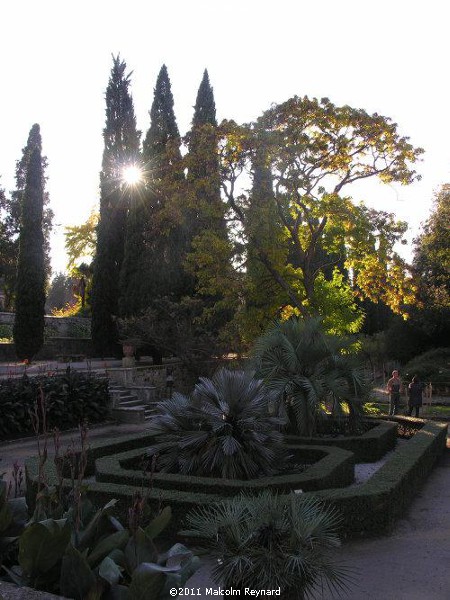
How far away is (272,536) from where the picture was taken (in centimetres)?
392

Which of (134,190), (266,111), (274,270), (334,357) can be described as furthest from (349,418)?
(134,190)

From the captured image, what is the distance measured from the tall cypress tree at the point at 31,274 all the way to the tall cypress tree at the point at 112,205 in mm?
2746

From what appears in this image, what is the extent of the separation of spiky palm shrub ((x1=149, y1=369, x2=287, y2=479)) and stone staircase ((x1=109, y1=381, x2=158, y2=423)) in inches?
245

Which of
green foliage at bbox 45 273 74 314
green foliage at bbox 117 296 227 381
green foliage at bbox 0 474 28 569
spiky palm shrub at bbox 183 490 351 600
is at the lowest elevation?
spiky palm shrub at bbox 183 490 351 600

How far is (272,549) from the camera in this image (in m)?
3.86

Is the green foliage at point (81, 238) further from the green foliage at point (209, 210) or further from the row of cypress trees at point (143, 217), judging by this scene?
the green foliage at point (209, 210)

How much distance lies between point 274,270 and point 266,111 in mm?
4638

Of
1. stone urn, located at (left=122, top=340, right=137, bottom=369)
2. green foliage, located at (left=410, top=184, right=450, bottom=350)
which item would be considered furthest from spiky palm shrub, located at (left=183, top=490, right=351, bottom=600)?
green foliage, located at (left=410, top=184, right=450, bottom=350)

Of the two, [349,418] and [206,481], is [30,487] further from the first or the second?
[349,418]

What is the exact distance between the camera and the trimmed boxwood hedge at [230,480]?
21.5ft

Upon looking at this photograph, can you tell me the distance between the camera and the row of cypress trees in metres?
18.7

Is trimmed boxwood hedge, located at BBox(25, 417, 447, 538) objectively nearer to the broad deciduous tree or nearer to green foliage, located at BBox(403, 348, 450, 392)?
the broad deciduous tree

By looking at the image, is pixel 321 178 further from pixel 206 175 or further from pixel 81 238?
pixel 81 238

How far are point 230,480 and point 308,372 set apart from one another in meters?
3.76
